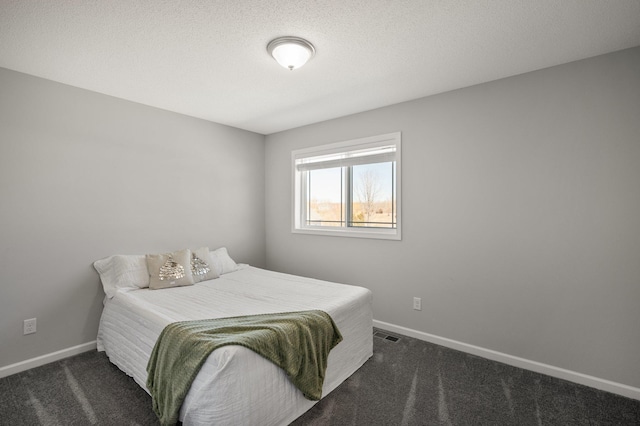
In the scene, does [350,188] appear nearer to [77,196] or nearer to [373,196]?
[373,196]

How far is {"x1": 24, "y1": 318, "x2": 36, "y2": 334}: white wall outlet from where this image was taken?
98.3 inches

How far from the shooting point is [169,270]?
9.71ft

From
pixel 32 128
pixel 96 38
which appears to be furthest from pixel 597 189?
pixel 32 128

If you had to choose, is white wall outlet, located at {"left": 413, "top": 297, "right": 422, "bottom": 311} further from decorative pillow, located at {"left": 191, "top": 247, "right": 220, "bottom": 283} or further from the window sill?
decorative pillow, located at {"left": 191, "top": 247, "right": 220, "bottom": 283}

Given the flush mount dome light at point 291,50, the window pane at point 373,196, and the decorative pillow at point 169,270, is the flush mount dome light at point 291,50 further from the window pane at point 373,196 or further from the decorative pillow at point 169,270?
the decorative pillow at point 169,270

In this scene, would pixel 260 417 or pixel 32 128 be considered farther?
pixel 32 128

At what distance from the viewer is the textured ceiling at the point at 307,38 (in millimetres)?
1733

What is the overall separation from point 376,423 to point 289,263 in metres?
2.54

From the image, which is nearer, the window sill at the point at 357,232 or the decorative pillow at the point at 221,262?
the window sill at the point at 357,232

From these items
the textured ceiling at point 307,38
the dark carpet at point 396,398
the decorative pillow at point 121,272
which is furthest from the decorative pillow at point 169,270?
the textured ceiling at point 307,38

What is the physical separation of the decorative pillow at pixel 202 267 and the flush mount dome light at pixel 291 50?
2180mm

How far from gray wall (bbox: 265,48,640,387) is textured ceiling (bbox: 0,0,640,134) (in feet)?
0.97

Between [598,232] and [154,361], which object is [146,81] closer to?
[154,361]

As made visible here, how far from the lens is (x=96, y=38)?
2008mm
